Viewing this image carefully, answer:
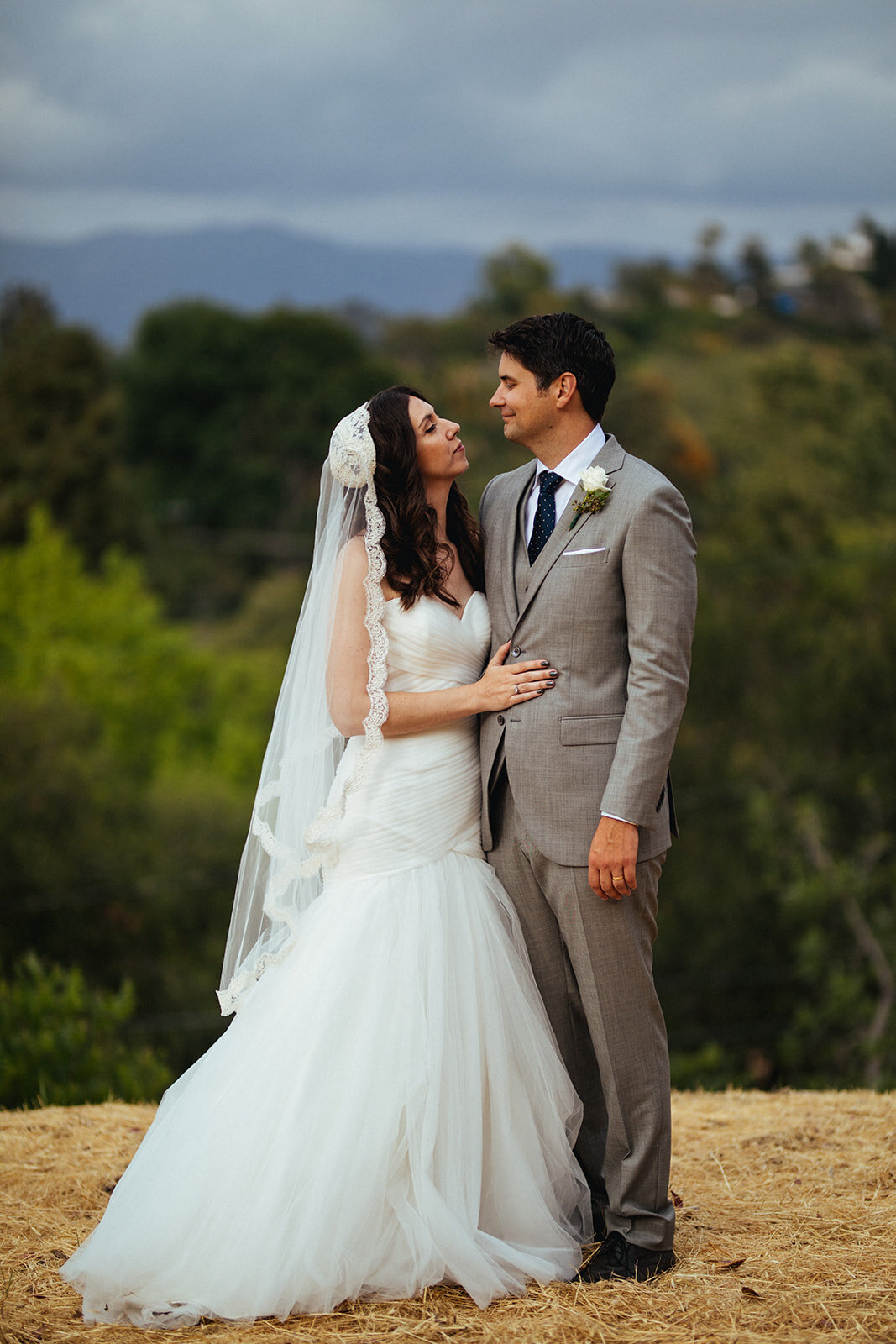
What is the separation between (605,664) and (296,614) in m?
34.2

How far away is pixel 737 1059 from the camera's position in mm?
19547

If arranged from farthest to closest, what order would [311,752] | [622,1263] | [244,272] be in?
[244,272] → [311,752] → [622,1263]

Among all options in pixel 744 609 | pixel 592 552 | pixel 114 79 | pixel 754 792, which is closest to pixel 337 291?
pixel 114 79

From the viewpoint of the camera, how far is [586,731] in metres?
3.37

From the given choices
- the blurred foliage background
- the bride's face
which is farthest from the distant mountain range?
the bride's face

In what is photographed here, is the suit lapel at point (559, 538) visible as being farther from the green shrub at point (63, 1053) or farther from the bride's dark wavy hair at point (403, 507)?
the green shrub at point (63, 1053)

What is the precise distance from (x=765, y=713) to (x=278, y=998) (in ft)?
67.6

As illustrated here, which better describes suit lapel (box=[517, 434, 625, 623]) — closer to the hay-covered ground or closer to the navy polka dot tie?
the navy polka dot tie

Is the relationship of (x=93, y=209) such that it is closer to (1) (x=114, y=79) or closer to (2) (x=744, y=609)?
(1) (x=114, y=79)

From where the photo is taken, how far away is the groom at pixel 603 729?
10.8ft

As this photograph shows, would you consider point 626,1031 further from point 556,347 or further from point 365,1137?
point 556,347

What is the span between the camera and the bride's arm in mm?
3518

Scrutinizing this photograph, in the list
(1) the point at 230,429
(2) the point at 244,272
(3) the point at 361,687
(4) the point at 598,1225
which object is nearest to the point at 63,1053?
(4) the point at 598,1225

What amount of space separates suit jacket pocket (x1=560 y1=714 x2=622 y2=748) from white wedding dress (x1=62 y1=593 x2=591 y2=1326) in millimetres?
367
